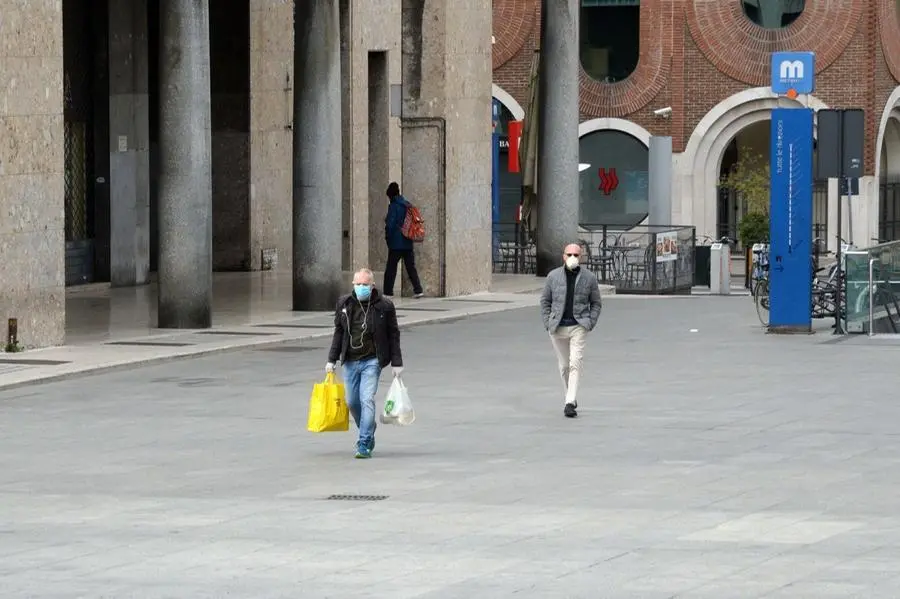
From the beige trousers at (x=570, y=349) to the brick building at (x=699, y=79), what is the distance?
40632mm

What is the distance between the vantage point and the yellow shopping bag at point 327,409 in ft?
51.2

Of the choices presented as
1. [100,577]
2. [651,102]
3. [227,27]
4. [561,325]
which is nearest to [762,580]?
[100,577]

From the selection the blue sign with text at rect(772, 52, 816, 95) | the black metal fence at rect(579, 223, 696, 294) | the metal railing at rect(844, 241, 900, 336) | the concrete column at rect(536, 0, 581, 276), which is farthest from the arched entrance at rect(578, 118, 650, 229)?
the metal railing at rect(844, 241, 900, 336)

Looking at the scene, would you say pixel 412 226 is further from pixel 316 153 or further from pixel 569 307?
pixel 569 307

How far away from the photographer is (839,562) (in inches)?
441

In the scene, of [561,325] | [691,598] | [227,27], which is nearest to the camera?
[691,598]

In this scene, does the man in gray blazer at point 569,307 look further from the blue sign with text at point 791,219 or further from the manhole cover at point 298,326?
the manhole cover at point 298,326

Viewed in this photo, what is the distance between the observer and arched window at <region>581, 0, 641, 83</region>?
61812 millimetres

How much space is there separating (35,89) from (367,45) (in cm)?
1651

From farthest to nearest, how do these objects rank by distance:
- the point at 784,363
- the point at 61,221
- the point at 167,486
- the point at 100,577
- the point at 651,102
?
the point at 651,102
the point at 61,221
the point at 784,363
the point at 167,486
the point at 100,577

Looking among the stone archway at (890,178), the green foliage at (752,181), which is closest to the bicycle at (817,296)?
the green foliage at (752,181)

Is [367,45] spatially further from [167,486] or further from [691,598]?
[691,598]

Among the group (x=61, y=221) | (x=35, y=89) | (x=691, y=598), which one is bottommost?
(x=691, y=598)

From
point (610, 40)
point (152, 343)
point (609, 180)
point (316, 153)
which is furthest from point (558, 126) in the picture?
point (610, 40)
